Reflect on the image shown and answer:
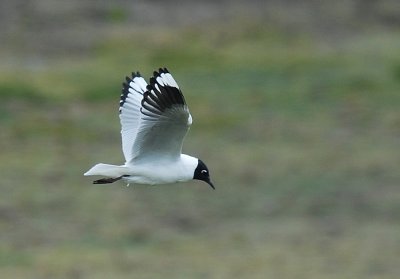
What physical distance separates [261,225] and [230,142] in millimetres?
3537

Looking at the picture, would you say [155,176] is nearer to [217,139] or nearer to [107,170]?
[107,170]

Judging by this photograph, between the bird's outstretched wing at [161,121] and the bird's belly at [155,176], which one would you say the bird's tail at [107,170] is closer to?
the bird's belly at [155,176]

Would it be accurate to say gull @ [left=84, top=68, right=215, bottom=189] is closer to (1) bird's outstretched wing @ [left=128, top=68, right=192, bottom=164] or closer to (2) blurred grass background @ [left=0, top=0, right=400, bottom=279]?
(1) bird's outstretched wing @ [left=128, top=68, right=192, bottom=164]

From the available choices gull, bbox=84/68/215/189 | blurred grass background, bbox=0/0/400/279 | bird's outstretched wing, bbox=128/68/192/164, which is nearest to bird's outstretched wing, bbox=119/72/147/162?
gull, bbox=84/68/215/189

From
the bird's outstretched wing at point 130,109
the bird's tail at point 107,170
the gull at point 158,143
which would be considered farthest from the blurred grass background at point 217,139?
the bird's tail at point 107,170

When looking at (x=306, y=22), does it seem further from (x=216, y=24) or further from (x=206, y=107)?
(x=206, y=107)

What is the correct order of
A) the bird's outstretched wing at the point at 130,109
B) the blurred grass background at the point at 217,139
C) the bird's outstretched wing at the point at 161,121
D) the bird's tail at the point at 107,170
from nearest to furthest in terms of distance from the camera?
the bird's outstretched wing at the point at 161,121 → the bird's tail at the point at 107,170 → the bird's outstretched wing at the point at 130,109 → the blurred grass background at the point at 217,139

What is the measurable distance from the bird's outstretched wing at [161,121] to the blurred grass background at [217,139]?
458 cm

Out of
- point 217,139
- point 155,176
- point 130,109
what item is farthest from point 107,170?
point 217,139

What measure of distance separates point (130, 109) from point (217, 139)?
379 inches

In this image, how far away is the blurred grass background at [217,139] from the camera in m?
14.2

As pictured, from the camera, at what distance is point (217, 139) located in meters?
18.8

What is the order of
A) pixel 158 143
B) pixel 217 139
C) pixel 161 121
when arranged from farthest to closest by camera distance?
1. pixel 217 139
2. pixel 158 143
3. pixel 161 121

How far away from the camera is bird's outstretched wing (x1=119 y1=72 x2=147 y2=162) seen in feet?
29.6
